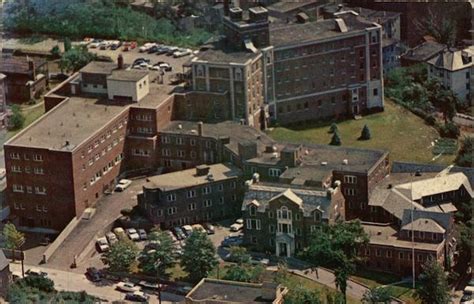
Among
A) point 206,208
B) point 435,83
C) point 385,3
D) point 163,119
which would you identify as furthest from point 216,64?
point 385,3

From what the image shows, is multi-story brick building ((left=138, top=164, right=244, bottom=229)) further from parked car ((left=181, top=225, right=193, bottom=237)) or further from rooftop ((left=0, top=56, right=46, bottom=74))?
rooftop ((left=0, top=56, right=46, bottom=74))

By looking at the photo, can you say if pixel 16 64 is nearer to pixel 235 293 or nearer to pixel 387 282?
pixel 387 282

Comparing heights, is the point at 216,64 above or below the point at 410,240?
above

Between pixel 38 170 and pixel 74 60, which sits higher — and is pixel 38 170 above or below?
below

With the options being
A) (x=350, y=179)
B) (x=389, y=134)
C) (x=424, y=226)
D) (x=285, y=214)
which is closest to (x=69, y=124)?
(x=285, y=214)

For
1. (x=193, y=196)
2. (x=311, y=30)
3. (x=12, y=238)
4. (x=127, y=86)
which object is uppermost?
(x=311, y=30)

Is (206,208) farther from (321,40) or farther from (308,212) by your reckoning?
(321,40)

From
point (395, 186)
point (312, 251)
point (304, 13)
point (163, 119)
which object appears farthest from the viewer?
point (304, 13)

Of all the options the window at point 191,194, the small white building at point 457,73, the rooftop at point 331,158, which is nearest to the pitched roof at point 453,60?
the small white building at point 457,73
